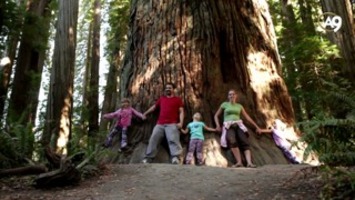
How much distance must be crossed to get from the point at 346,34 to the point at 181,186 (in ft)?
22.7

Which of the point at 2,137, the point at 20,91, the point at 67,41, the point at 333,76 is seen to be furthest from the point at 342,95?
the point at 20,91

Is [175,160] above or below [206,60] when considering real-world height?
below

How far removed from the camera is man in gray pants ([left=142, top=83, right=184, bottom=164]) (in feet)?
28.7

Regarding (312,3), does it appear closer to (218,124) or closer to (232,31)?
(232,31)

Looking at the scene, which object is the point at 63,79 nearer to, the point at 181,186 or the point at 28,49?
the point at 28,49

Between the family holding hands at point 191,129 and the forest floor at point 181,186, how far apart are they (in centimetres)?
161

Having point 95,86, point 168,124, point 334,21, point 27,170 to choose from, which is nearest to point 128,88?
point 168,124

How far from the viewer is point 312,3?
17750 millimetres

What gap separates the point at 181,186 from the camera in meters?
6.07

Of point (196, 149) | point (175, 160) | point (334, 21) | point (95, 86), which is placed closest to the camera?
point (175, 160)

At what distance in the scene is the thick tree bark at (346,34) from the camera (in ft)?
35.1

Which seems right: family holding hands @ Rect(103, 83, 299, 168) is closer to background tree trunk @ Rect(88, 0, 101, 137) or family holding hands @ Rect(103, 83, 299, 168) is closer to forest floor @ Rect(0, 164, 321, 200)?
forest floor @ Rect(0, 164, 321, 200)

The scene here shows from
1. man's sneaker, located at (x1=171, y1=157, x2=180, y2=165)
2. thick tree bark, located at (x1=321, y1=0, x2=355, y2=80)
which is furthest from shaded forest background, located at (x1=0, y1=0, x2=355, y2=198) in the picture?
man's sneaker, located at (x1=171, y1=157, x2=180, y2=165)

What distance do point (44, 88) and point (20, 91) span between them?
15399 millimetres
